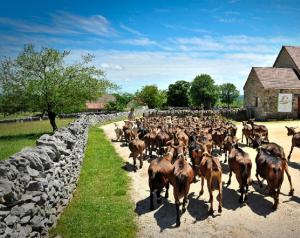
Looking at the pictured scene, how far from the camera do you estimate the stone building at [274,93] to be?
38.5m

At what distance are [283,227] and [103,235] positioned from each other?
4894mm

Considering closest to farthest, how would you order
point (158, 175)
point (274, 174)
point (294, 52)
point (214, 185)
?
point (274, 174) → point (158, 175) → point (214, 185) → point (294, 52)

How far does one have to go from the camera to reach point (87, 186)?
12.1m

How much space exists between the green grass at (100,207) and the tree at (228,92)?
333ft

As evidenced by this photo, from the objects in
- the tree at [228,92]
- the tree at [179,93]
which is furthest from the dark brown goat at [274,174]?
the tree at [228,92]

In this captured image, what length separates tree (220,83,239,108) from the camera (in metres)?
112

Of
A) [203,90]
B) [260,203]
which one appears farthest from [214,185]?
[203,90]

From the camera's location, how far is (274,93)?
38.5 meters

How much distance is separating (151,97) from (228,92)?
110ft

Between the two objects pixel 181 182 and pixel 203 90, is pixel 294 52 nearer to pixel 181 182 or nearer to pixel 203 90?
pixel 203 90

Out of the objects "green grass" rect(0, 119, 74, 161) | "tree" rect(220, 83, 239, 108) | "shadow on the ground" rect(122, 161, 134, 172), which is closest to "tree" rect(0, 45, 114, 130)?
"green grass" rect(0, 119, 74, 161)

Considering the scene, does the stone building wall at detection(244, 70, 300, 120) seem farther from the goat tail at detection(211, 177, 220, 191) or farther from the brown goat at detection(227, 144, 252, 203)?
the brown goat at detection(227, 144, 252, 203)

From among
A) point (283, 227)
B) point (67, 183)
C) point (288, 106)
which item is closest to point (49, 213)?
point (67, 183)

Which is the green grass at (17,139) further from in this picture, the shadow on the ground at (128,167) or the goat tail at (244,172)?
the goat tail at (244,172)
